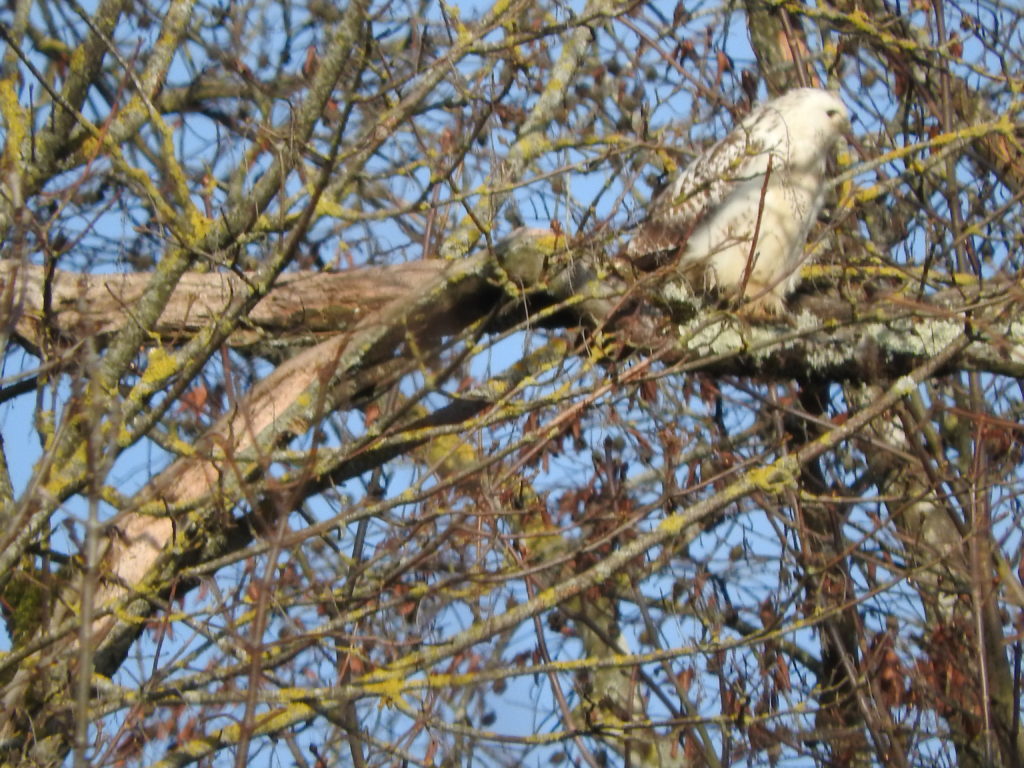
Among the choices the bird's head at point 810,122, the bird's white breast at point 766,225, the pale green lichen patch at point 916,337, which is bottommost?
the pale green lichen patch at point 916,337

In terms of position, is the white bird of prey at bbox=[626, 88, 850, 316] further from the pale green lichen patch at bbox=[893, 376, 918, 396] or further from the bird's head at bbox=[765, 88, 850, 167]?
the pale green lichen patch at bbox=[893, 376, 918, 396]

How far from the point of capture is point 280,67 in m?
5.36

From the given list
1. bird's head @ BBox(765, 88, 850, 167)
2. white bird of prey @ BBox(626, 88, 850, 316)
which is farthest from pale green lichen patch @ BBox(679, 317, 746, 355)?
bird's head @ BBox(765, 88, 850, 167)

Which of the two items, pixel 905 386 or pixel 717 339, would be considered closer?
pixel 905 386

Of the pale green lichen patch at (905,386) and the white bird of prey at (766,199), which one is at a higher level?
the white bird of prey at (766,199)

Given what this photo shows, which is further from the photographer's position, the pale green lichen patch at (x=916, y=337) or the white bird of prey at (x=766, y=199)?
the white bird of prey at (x=766, y=199)

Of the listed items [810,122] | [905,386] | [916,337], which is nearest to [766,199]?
[810,122]

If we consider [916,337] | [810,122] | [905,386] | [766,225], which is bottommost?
[905,386]

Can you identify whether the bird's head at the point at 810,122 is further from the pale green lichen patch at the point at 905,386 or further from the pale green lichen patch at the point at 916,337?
the pale green lichen patch at the point at 905,386

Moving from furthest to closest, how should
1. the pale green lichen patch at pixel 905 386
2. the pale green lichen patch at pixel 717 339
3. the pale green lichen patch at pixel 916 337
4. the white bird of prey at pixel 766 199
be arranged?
1. the white bird of prey at pixel 766 199
2. the pale green lichen patch at pixel 916 337
3. the pale green lichen patch at pixel 717 339
4. the pale green lichen patch at pixel 905 386

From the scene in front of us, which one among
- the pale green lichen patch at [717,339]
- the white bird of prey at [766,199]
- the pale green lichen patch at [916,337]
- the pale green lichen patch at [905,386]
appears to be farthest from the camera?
the white bird of prey at [766,199]

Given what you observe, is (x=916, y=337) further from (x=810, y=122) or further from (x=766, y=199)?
(x=810, y=122)

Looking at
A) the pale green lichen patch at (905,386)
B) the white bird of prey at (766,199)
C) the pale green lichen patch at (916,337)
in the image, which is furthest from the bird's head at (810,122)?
the pale green lichen patch at (905,386)

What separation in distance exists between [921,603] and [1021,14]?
2.61 m
